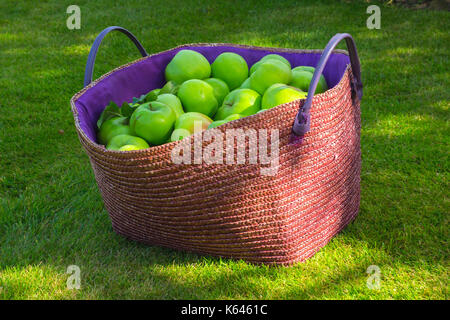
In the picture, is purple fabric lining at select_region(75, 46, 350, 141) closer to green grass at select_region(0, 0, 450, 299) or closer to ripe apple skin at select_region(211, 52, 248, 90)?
ripe apple skin at select_region(211, 52, 248, 90)

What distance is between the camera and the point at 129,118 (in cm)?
194

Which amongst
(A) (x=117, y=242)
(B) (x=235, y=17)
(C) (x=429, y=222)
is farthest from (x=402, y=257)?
(B) (x=235, y=17)

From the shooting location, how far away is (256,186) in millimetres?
1553

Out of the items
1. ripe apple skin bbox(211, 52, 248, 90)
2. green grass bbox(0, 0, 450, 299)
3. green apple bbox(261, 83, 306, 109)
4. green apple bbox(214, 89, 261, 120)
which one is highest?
ripe apple skin bbox(211, 52, 248, 90)

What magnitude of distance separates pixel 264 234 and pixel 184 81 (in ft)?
2.78

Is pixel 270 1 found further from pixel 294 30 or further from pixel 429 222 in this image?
pixel 429 222

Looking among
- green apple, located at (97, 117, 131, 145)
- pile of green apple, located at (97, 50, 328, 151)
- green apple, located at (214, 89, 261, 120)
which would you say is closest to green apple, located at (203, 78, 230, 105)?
pile of green apple, located at (97, 50, 328, 151)

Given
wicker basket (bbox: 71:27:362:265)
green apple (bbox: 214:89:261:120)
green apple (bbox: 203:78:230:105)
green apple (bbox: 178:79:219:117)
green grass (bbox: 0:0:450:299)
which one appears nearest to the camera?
wicker basket (bbox: 71:27:362:265)

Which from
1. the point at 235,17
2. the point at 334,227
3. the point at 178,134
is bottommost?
the point at 334,227

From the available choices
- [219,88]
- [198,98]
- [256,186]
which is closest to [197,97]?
[198,98]

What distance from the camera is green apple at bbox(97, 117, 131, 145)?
185cm

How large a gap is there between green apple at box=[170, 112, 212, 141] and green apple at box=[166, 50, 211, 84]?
35cm

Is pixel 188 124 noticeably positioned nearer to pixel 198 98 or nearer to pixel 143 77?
pixel 198 98

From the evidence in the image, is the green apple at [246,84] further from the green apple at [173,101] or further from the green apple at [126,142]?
the green apple at [126,142]
